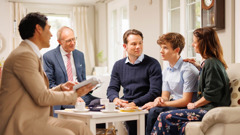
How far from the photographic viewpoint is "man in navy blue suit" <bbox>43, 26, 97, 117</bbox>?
3908 millimetres

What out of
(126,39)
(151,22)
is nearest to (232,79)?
(126,39)

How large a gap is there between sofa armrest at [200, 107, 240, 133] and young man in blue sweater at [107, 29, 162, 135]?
3.04 ft

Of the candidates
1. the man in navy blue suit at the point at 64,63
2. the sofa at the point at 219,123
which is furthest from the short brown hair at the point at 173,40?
the man in navy blue suit at the point at 64,63

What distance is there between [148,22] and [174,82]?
3001mm

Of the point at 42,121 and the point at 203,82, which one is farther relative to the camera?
the point at 203,82

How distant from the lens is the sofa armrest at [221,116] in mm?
2471

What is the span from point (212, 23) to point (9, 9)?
5781 mm

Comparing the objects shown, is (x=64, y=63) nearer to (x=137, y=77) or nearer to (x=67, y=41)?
(x=67, y=41)

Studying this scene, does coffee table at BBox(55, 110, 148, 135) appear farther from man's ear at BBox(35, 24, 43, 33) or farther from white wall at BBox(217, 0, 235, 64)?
white wall at BBox(217, 0, 235, 64)

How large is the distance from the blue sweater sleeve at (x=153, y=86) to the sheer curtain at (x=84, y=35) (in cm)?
556

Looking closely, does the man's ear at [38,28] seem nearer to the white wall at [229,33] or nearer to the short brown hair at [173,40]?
the short brown hair at [173,40]

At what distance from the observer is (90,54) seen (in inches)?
352

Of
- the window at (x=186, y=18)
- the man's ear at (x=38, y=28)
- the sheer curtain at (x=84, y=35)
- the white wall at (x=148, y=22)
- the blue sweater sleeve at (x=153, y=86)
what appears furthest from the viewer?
the sheer curtain at (x=84, y=35)

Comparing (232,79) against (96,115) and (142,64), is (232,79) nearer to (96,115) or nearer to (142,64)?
(142,64)
